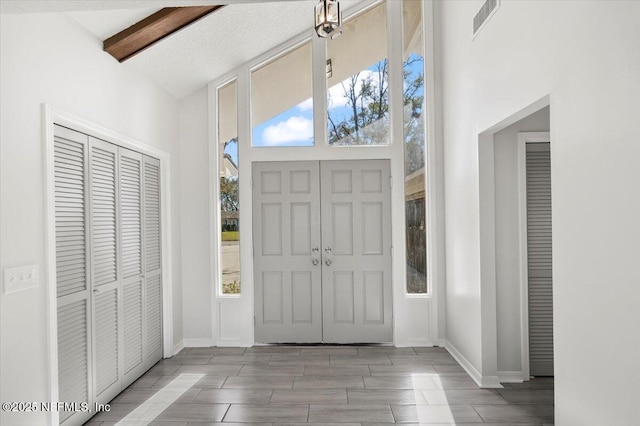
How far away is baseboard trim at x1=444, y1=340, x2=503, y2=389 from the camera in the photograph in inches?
146

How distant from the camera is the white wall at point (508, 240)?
3781 millimetres

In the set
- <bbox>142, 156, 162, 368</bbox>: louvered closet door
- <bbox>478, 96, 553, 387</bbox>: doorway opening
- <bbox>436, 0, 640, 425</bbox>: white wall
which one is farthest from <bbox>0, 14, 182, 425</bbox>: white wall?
<bbox>478, 96, 553, 387</bbox>: doorway opening

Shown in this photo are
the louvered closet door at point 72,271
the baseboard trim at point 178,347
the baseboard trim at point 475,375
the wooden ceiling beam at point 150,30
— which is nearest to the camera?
the louvered closet door at point 72,271

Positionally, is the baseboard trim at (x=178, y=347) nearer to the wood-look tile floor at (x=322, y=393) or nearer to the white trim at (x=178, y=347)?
the white trim at (x=178, y=347)

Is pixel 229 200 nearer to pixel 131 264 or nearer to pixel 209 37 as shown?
pixel 131 264

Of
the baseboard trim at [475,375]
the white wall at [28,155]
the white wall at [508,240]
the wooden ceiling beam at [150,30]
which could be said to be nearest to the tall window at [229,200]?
the wooden ceiling beam at [150,30]

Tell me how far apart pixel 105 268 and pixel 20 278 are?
3.35ft

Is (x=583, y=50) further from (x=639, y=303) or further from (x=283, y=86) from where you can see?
(x=283, y=86)

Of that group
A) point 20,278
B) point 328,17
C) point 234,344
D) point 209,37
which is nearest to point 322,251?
point 234,344

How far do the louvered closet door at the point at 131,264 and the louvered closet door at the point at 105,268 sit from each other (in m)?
0.12

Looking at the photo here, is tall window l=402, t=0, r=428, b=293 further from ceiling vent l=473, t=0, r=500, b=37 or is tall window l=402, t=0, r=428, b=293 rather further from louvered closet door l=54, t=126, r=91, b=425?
louvered closet door l=54, t=126, r=91, b=425

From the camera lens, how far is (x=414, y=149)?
16.6 ft

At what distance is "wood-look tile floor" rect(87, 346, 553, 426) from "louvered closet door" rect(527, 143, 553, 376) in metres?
0.54

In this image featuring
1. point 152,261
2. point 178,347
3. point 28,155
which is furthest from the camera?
point 178,347
